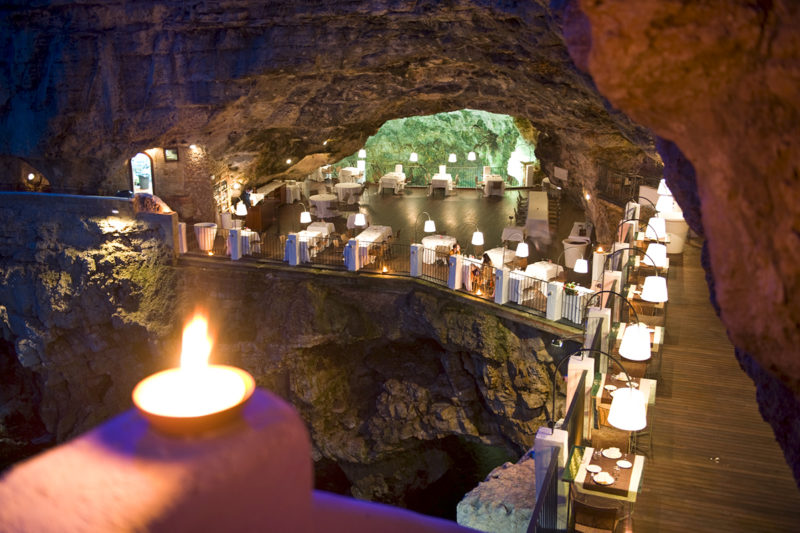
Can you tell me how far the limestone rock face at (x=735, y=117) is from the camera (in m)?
2.54

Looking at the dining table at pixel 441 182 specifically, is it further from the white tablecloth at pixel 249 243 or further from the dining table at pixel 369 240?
the white tablecloth at pixel 249 243

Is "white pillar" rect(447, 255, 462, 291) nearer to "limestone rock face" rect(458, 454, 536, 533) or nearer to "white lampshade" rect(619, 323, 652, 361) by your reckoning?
"limestone rock face" rect(458, 454, 536, 533)

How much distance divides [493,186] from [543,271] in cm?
1295

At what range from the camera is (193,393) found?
241cm

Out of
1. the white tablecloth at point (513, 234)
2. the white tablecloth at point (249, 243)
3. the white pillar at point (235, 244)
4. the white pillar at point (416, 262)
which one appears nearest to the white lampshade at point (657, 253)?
the white pillar at point (416, 262)

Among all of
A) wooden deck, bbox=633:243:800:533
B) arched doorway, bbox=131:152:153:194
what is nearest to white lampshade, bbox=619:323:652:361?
wooden deck, bbox=633:243:800:533

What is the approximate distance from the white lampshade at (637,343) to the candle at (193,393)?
25.0 feet

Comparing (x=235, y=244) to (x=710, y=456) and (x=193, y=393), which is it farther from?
(x=193, y=393)

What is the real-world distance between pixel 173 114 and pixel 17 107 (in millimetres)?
4818

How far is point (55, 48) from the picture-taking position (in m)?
18.2

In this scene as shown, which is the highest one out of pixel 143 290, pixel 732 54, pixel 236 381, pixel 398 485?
pixel 732 54

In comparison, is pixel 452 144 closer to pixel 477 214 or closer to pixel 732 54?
pixel 477 214

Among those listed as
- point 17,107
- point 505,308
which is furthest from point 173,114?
point 505,308

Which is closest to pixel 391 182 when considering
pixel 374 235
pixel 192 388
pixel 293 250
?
pixel 374 235
